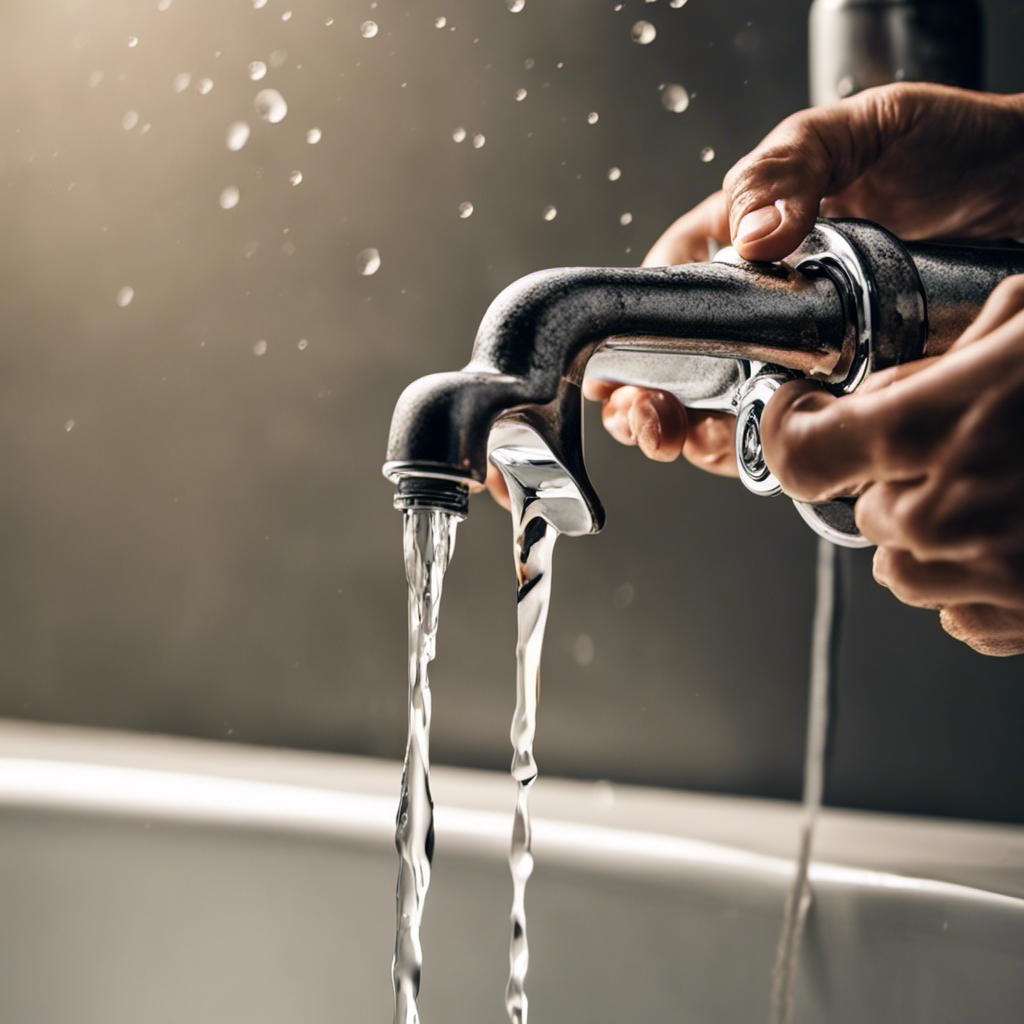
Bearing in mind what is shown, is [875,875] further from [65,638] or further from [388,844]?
[65,638]

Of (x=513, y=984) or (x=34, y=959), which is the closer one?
(x=513, y=984)

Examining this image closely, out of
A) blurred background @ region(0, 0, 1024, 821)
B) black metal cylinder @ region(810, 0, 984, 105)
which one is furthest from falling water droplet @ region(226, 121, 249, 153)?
black metal cylinder @ region(810, 0, 984, 105)

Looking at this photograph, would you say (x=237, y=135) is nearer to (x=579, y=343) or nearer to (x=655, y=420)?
(x=655, y=420)

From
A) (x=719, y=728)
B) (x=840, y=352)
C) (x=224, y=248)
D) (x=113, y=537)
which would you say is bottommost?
(x=719, y=728)

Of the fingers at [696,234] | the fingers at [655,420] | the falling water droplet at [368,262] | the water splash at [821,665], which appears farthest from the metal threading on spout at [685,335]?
the falling water droplet at [368,262]

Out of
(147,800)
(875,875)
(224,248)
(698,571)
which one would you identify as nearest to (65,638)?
(147,800)

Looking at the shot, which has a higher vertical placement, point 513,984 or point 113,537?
point 113,537

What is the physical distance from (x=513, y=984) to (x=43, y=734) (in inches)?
22.0

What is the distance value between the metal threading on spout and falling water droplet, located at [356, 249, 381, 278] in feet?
1.47

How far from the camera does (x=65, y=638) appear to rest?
2.59 ft

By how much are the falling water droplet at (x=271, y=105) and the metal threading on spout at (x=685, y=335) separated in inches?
21.5

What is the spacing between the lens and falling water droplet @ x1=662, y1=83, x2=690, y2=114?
655mm

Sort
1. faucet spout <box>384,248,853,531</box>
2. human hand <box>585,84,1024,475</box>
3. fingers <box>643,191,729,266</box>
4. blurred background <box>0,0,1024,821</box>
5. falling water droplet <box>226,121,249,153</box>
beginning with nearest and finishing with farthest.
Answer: faucet spout <box>384,248,853,531</box> < human hand <box>585,84,1024,475</box> < fingers <box>643,191,729,266</box> < blurred background <box>0,0,1024,821</box> < falling water droplet <box>226,121,249,153</box>

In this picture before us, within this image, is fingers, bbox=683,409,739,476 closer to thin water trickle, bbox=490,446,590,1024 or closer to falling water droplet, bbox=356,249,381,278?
thin water trickle, bbox=490,446,590,1024
